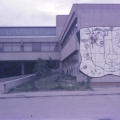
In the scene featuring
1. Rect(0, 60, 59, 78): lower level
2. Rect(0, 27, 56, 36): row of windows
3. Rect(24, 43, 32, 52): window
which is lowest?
Rect(0, 60, 59, 78): lower level

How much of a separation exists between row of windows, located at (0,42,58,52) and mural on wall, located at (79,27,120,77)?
89.6ft

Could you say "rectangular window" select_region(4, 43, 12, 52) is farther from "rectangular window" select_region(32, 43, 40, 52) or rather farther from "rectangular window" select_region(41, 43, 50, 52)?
"rectangular window" select_region(41, 43, 50, 52)

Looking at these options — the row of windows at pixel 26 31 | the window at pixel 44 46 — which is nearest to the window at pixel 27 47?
the window at pixel 44 46

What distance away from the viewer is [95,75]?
22.9 m

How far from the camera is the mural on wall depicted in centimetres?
2286

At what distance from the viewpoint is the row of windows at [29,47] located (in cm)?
4991

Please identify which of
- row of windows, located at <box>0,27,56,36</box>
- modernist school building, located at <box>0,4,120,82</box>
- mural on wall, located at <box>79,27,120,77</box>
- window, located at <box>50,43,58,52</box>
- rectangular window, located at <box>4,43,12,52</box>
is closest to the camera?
mural on wall, located at <box>79,27,120,77</box>

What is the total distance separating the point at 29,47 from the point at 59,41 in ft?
21.1

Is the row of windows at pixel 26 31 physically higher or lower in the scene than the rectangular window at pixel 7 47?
higher

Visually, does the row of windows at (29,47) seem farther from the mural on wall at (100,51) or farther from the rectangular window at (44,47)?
the mural on wall at (100,51)

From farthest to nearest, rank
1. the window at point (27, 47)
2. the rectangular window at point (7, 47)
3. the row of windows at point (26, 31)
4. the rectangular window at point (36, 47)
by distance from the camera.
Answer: the row of windows at point (26, 31) < the window at point (27, 47) < the rectangular window at point (36, 47) < the rectangular window at point (7, 47)

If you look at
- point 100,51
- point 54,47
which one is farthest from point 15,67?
point 100,51

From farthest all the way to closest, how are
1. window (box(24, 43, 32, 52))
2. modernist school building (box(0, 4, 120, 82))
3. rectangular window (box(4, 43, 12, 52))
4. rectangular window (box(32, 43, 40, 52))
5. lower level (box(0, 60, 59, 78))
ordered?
lower level (box(0, 60, 59, 78)), window (box(24, 43, 32, 52)), rectangular window (box(32, 43, 40, 52)), rectangular window (box(4, 43, 12, 52)), modernist school building (box(0, 4, 120, 82))

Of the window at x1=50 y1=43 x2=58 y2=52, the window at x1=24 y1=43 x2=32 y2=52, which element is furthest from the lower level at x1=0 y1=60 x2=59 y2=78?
the window at x1=24 y1=43 x2=32 y2=52
